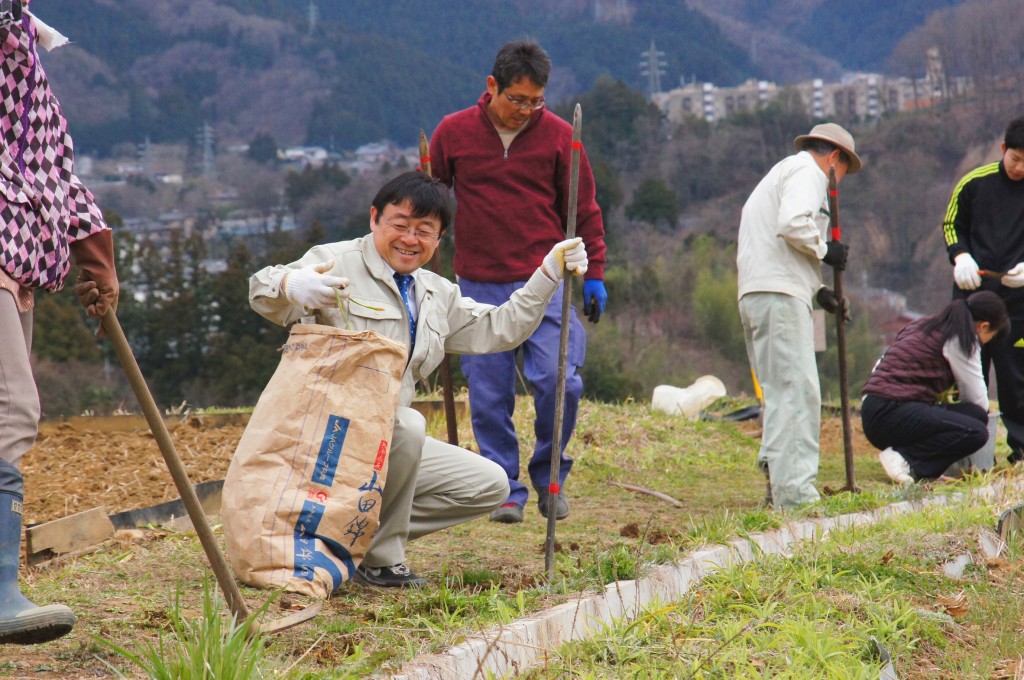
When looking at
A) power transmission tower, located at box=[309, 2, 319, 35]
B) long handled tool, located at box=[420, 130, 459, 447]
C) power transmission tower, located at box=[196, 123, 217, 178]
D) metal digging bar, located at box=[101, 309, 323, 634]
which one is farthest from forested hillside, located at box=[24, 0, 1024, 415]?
metal digging bar, located at box=[101, 309, 323, 634]

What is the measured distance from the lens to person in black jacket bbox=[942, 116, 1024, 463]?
23.4 ft

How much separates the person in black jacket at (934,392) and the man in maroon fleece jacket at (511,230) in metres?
2.25

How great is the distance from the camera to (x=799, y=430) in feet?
18.9

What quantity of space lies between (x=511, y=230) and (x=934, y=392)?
9.44 feet

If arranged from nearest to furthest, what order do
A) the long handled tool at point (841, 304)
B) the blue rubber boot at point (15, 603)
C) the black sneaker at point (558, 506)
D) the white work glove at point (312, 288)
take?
the blue rubber boot at point (15, 603), the white work glove at point (312, 288), the black sneaker at point (558, 506), the long handled tool at point (841, 304)

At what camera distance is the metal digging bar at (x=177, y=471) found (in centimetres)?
310

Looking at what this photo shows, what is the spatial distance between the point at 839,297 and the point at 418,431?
3.05m

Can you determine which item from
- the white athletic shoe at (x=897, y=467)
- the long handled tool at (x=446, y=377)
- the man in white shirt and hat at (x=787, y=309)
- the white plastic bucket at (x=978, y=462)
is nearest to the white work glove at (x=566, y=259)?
the long handled tool at (x=446, y=377)

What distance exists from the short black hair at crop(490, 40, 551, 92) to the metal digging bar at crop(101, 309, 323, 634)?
95.7 inches

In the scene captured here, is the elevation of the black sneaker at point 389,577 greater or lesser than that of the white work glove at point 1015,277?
lesser

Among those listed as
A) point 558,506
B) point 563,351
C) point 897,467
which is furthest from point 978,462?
point 563,351

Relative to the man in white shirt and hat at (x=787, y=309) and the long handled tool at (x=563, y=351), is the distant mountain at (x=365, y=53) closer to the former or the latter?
the man in white shirt and hat at (x=787, y=309)

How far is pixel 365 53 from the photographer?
10294cm

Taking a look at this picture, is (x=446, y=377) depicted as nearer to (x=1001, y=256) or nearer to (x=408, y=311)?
(x=408, y=311)
